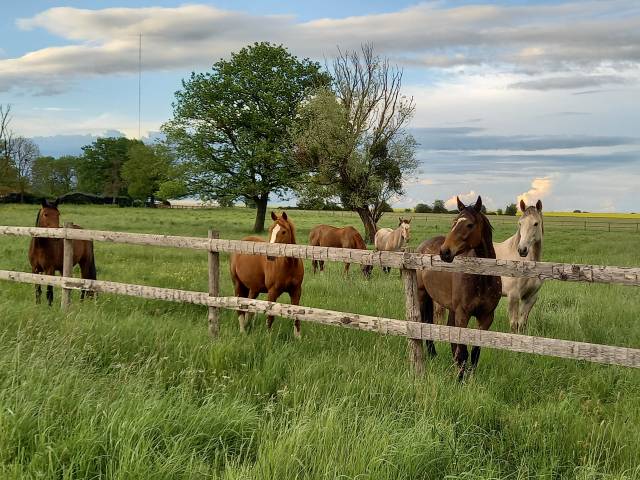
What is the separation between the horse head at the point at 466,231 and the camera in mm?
5795

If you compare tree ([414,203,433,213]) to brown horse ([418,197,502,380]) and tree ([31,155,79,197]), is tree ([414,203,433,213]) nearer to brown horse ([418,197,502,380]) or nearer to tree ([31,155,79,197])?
tree ([31,155,79,197])

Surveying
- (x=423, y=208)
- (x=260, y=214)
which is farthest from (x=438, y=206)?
(x=260, y=214)

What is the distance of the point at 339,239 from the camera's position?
16.8m

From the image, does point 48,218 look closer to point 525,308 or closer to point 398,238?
point 525,308

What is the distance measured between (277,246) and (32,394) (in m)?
3.47

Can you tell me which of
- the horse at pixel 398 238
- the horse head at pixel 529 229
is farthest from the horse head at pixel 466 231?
the horse at pixel 398 238

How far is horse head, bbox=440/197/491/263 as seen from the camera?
228 inches

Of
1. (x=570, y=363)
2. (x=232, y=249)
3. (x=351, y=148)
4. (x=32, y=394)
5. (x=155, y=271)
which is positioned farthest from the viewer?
(x=351, y=148)

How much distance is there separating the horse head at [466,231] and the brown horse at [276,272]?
269 cm

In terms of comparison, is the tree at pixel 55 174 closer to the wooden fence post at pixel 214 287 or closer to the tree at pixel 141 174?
the tree at pixel 141 174

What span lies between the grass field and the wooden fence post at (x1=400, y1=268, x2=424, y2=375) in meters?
0.16

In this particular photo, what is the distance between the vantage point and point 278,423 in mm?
4117

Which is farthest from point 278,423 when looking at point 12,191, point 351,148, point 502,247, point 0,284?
point 12,191

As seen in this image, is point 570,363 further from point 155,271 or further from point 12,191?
point 12,191
